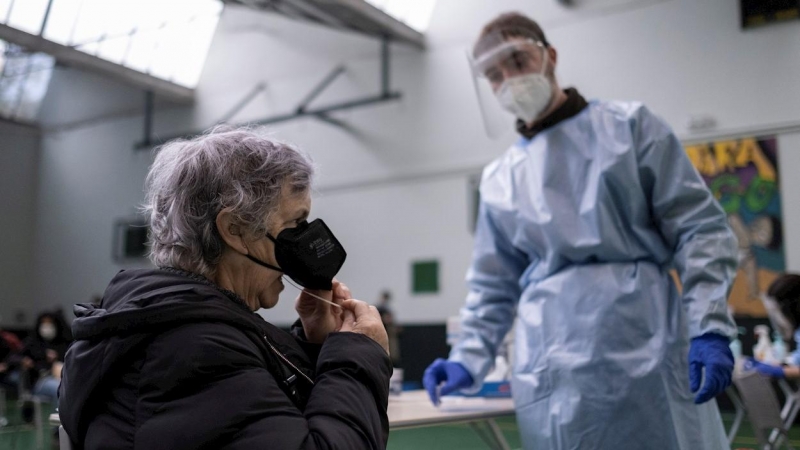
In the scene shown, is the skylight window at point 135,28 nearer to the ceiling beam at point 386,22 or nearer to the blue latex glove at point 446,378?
the ceiling beam at point 386,22

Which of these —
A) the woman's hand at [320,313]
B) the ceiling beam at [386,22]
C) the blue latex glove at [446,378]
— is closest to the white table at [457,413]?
the blue latex glove at [446,378]

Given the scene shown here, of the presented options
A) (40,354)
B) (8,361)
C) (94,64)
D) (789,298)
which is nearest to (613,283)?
(789,298)

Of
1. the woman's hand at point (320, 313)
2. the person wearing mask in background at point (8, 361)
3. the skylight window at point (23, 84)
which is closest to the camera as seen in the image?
the woman's hand at point (320, 313)

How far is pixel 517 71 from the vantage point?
73.7 inches

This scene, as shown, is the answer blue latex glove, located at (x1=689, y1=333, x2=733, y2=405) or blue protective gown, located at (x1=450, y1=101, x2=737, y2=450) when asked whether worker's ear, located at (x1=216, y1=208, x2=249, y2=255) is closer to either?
blue protective gown, located at (x1=450, y1=101, x2=737, y2=450)

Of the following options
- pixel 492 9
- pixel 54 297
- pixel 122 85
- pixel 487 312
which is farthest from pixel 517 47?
pixel 54 297

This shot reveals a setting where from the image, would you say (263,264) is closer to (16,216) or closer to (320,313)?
(320,313)

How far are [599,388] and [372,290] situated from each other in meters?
8.35

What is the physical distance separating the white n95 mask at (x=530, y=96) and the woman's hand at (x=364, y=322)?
2.91 feet

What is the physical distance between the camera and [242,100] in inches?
445

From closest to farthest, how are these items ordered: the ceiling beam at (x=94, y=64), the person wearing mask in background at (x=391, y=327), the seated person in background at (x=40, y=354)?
1. the seated person in background at (x=40, y=354)
2. the ceiling beam at (x=94, y=64)
3. the person wearing mask in background at (x=391, y=327)

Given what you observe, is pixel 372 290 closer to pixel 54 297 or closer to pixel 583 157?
pixel 54 297

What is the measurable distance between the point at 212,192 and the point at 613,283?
89 centimetres

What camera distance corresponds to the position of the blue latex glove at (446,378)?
1734mm
